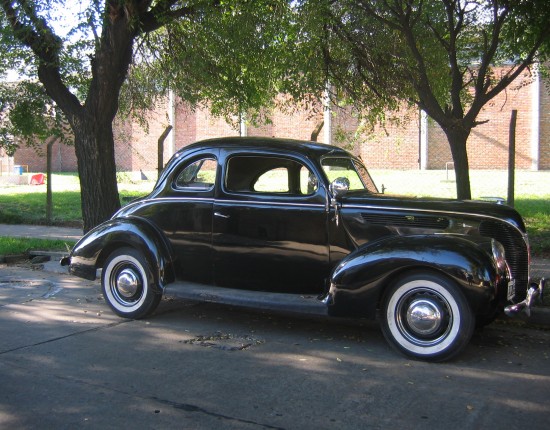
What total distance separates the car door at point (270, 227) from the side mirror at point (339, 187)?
0.44 feet

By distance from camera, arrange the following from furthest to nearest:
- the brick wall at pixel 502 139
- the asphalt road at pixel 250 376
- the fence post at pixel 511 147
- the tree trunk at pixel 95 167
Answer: the brick wall at pixel 502 139 → the tree trunk at pixel 95 167 → the fence post at pixel 511 147 → the asphalt road at pixel 250 376

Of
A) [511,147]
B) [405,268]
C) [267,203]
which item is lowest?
[405,268]

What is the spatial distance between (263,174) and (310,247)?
4.08ft

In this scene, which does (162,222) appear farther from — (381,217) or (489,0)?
(489,0)

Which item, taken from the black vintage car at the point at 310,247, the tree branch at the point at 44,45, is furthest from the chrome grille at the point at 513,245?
the tree branch at the point at 44,45

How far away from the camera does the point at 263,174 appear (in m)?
6.70

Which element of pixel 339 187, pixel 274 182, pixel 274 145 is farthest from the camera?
pixel 274 182

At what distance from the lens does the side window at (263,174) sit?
20.8 feet

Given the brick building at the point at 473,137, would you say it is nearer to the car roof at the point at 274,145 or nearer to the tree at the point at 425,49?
the tree at the point at 425,49

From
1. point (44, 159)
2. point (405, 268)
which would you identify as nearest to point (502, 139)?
point (405, 268)

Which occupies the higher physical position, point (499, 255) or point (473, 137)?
point (473, 137)

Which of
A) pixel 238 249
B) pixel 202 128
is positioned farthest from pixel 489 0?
pixel 202 128

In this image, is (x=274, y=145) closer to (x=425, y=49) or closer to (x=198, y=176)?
(x=198, y=176)

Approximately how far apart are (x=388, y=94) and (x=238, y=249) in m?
5.98
